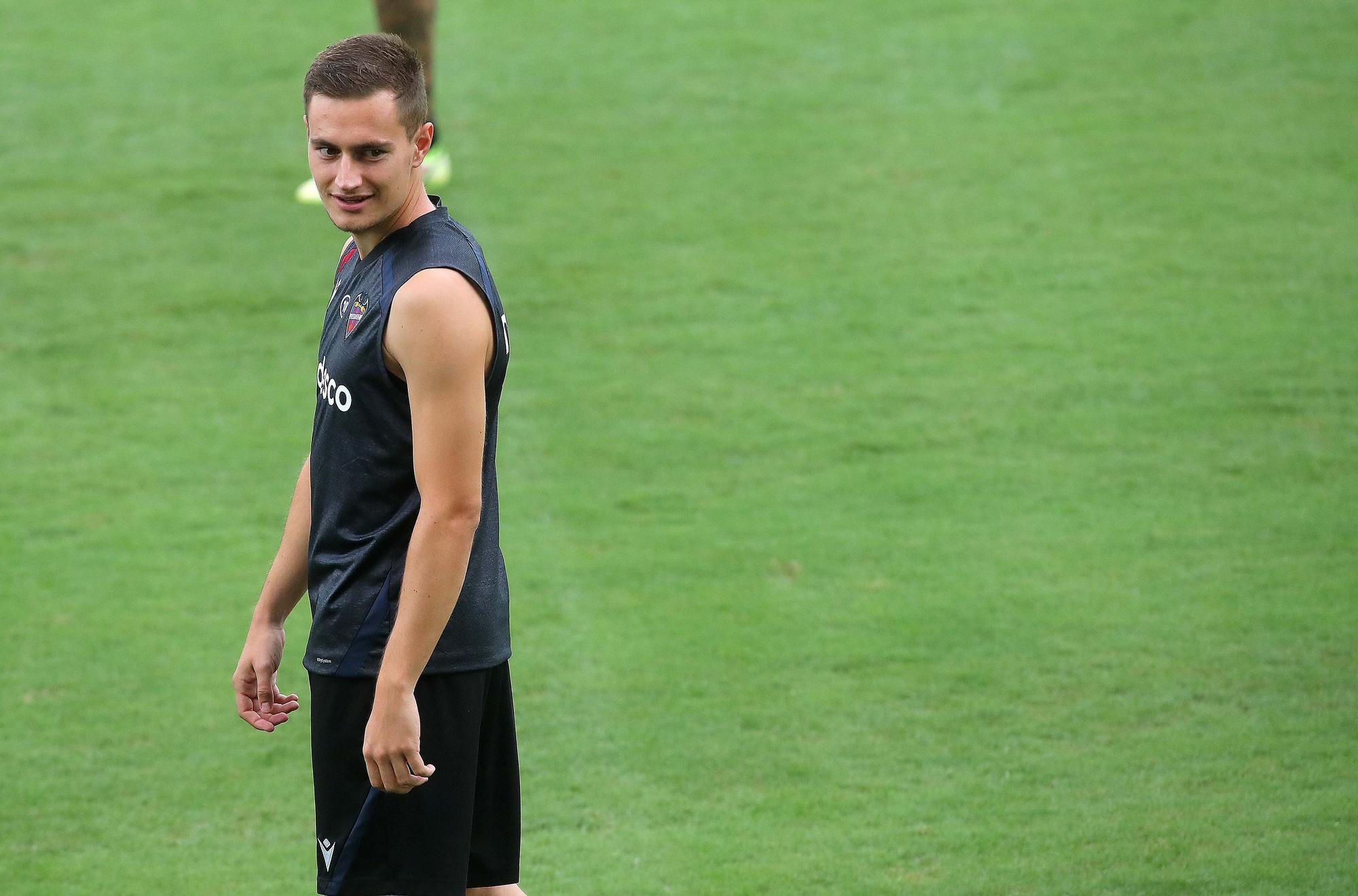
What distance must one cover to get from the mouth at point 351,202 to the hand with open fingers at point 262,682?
69 centimetres

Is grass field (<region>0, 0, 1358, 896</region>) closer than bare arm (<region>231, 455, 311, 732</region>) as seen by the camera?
No

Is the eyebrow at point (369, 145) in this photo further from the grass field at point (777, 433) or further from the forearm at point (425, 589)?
the grass field at point (777, 433)

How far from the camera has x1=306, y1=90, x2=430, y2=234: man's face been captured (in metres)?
2.04

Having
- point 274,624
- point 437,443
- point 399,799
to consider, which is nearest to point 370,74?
point 437,443

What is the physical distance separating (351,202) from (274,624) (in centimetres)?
70

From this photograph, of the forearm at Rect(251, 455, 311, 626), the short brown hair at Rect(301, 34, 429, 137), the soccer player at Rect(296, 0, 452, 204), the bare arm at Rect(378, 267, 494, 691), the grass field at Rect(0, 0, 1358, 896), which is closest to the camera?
the bare arm at Rect(378, 267, 494, 691)

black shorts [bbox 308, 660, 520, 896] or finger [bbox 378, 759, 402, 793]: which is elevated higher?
finger [bbox 378, 759, 402, 793]

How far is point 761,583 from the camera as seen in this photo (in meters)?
4.26

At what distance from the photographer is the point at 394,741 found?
1.97 m

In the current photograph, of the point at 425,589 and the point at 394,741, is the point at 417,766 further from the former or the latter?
the point at 425,589

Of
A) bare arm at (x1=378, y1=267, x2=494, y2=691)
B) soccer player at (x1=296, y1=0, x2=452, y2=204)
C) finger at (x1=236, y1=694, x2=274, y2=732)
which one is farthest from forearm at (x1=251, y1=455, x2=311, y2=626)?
soccer player at (x1=296, y1=0, x2=452, y2=204)

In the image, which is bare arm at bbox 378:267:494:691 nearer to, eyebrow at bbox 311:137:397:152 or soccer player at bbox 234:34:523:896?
soccer player at bbox 234:34:523:896

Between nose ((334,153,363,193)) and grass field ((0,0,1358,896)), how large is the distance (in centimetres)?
157

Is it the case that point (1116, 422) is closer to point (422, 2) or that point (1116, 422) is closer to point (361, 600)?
point (422, 2)
